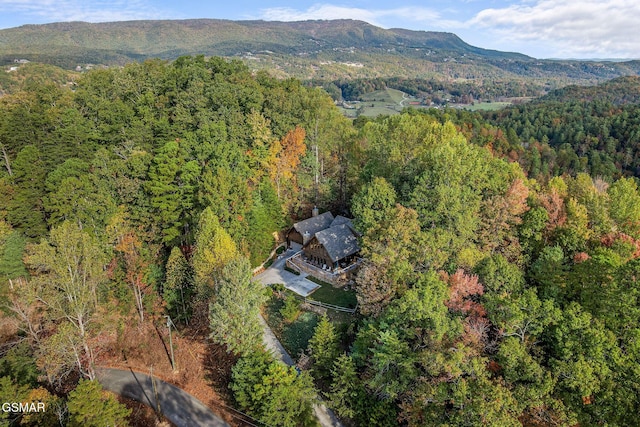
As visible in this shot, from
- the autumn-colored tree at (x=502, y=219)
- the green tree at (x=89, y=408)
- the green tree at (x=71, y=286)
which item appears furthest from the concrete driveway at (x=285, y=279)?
the green tree at (x=89, y=408)

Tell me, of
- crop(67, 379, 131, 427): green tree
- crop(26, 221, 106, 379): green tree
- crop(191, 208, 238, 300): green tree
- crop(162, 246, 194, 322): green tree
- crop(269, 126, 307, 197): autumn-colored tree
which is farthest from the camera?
crop(269, 126, 307, 197): autumn-colored tree

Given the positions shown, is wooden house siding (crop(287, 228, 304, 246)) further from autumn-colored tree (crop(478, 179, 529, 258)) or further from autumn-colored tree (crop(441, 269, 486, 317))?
autumn-colored tree (crop(441, 269, 486, 317))

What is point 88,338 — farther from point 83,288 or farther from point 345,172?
point 345,172

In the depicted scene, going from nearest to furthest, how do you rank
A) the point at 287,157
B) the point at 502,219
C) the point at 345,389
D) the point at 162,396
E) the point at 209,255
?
the point at 345,389, the point at 162,396, the point at 209,255, the point at 502,219, the point at 287,157

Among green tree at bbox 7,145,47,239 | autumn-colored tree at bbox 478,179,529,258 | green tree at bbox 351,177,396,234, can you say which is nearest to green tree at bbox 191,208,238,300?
green tree at bbox 351,177,396,234

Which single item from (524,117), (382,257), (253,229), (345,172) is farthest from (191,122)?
(524,117)

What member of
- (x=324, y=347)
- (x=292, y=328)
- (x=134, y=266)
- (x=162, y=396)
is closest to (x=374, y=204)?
(x=292, y=328)

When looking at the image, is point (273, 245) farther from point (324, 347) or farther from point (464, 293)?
point (464, 293)

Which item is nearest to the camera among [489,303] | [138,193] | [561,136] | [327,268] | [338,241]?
[489,303]
